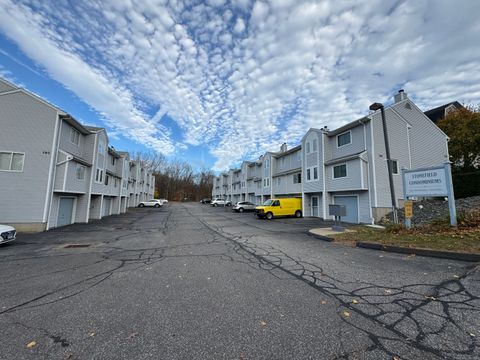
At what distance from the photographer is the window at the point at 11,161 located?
13.5 metres

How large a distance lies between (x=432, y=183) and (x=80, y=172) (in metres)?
22.4

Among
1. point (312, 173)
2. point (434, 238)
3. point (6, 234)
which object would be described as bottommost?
point (6, 234)

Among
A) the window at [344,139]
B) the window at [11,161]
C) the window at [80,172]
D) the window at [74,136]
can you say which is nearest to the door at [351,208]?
the window at [344,139]

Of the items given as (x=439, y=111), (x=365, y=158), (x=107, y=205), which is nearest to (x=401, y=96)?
(x=365, y=158)

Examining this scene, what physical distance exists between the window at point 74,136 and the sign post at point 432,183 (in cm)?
2185

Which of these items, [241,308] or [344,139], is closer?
[241,308]

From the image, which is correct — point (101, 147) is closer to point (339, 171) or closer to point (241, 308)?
point (339, 171)

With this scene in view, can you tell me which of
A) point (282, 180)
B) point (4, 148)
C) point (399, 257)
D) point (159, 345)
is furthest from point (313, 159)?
point (4, 148)

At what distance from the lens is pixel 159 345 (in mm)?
2939

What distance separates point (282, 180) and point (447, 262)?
23.8 meters

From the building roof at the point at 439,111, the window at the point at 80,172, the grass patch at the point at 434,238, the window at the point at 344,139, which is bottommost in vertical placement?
the grass patch at the point at 434,238

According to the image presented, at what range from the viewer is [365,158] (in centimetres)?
1742

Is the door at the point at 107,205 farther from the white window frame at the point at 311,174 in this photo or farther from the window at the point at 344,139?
the window at the point at 344,139

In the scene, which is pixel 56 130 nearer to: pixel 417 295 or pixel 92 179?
pixel 92 179
